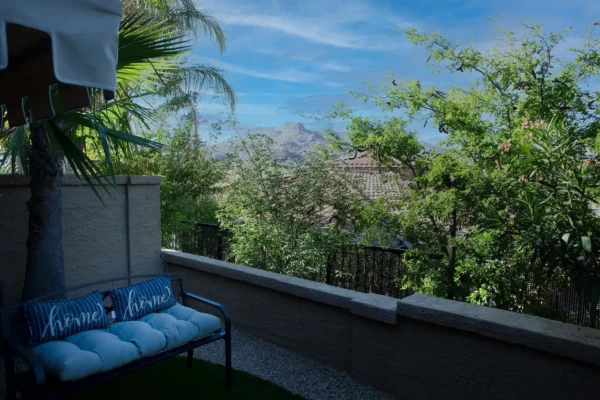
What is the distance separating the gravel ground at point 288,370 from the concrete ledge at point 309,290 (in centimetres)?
58

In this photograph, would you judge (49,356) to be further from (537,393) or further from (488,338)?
(537,393)

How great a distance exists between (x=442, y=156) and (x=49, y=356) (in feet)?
13.3

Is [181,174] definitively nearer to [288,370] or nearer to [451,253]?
[451,253]

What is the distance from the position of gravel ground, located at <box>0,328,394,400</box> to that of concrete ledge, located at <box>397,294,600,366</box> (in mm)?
814

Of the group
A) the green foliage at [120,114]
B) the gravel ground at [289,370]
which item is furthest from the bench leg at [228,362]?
the green foliage at [120,114]

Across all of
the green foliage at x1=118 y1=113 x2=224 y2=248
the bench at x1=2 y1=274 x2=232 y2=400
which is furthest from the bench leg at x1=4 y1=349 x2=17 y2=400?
the green foliage at x1=118 y1=113 x2=224 y2=248

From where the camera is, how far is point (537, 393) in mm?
2598

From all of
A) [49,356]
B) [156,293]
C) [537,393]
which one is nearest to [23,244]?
[156,293]

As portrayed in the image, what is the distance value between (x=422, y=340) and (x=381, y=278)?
221 cm

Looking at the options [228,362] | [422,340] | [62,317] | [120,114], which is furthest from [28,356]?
[120,114]

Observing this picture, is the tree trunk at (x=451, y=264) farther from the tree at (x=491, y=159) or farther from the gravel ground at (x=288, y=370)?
the gravel ground at (x=288, y=370)

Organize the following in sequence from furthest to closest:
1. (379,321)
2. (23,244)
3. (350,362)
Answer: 1. (23,244)
2. (350,362)
3. (379,321)

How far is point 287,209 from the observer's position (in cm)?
571

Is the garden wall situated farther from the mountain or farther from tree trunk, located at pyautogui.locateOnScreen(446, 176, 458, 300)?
the mountain
